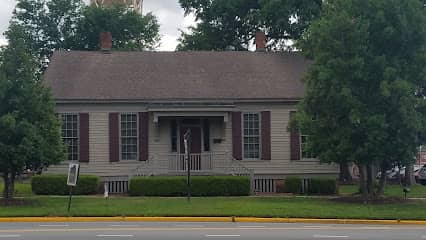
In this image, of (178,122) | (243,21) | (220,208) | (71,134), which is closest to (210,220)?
(220,208)

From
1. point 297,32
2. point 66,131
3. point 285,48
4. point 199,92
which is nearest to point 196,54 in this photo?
point 199,92

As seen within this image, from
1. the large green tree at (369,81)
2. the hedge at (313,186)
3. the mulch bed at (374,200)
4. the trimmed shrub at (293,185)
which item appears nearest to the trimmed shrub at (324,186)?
the hedge at (313,186)

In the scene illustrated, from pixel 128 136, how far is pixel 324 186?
916cm

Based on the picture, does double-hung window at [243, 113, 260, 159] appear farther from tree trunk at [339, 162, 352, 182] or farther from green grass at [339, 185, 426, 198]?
tree trunk at [339, 162, 352, 182]

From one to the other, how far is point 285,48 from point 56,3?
19.3m

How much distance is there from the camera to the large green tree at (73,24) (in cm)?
5797

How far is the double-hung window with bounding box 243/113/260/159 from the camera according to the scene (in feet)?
113

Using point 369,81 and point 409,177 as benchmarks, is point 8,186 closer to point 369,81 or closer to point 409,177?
point 369,81

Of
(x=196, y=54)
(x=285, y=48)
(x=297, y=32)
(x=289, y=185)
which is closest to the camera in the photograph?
(x=289, y=185)

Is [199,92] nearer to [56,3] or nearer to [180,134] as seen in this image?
[180,134]

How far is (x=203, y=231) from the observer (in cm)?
1833

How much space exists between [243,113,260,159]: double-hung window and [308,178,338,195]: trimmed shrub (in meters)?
3.25

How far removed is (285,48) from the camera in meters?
52.0

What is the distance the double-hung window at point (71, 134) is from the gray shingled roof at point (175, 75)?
3.03 ft
